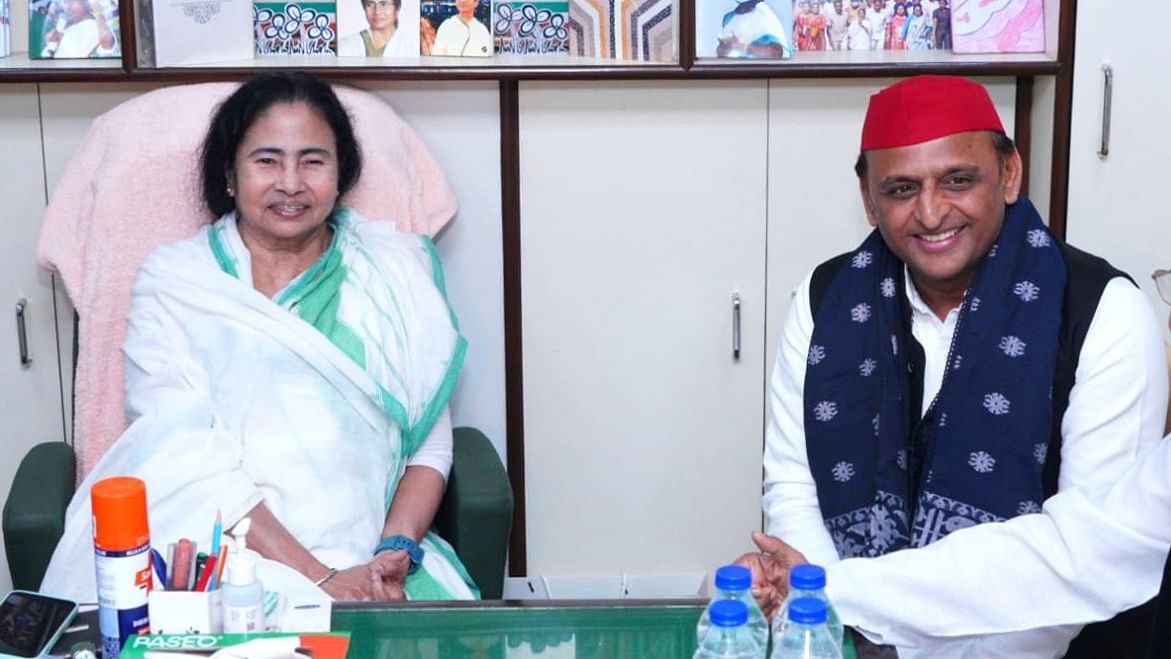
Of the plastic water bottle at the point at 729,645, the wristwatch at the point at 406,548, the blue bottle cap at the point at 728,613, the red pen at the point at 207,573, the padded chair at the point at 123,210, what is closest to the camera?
the blue bottle cap at the point at 728,613

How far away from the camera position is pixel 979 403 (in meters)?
2.11

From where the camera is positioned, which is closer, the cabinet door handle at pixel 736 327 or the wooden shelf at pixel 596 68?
the wooden shelf at pixel 596 68

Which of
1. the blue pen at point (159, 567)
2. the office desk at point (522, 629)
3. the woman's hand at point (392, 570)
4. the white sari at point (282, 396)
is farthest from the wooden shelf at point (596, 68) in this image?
the blue pen at point (159, 567)

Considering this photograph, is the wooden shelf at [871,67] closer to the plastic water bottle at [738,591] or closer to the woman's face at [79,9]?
the woman's face at [79,9]

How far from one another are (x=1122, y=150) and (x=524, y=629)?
1.77 meters

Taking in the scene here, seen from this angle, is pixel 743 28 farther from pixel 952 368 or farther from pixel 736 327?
pixel 952 368

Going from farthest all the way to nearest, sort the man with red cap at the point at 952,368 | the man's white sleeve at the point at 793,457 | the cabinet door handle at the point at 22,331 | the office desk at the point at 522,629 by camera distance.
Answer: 1. the cabinet door handle at the point at 22,331
2. the man's white sleeve at the point at 793,457
3. the man with red cap at the point at 952,368
4. the office desk at the point at 522,629

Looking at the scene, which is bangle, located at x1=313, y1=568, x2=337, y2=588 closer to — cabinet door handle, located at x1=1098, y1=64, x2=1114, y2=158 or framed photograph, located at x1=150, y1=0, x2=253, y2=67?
framed photograph, located at x1=150, y1=0, x2=253, y2=67

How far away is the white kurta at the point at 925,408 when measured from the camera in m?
1.79

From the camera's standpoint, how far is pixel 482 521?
2586 mm

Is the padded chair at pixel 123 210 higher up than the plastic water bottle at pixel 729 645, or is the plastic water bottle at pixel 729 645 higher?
the padded chair at pixel 123 210

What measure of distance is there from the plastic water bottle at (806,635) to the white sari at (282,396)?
1.16m

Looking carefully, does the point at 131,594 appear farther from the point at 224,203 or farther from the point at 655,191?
the point at 655,191

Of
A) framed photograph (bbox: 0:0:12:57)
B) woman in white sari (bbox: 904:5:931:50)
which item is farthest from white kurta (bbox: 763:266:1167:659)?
framed photograph (bbox: 0:0:12:57)
